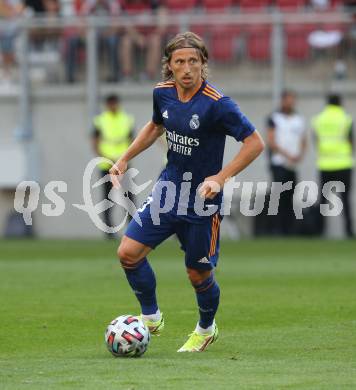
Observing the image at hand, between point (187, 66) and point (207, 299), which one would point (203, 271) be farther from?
point (187, 66)

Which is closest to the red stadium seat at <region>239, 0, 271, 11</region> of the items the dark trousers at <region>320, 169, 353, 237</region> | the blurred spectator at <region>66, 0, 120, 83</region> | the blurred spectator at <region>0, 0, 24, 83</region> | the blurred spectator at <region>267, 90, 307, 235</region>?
the blurred spectator at <region>267, 90, 307, 235</region>

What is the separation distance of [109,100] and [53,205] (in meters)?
3.66

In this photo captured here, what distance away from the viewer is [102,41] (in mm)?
22359

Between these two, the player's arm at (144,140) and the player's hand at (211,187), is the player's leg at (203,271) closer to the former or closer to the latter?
the player's hand at (211,187)

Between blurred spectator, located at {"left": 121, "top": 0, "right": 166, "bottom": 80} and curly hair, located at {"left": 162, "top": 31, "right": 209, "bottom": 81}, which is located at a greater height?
curly hair, located at {"left": 162, "top": 31, "right": 209, "bottom": 81}

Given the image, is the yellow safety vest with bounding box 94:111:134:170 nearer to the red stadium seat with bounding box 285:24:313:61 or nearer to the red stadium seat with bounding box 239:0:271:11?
the red stadium seat with bounding box 285:24:313:61

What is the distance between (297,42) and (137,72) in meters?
2.89

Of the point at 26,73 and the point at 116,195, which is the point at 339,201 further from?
the point at 26,73

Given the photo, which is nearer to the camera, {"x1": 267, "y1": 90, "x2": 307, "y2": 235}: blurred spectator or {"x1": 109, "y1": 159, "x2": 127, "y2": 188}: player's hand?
{"x1": 109, "y1": 159, "x2": 127, "y2": 188}: player's hand

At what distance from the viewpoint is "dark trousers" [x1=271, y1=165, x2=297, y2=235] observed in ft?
69.1

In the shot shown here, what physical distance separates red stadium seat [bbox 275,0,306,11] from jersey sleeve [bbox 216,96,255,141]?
1399 cm

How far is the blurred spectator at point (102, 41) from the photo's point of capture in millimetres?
22297

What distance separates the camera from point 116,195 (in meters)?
21.7

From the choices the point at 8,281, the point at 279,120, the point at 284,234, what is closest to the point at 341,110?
the point at 279,120
